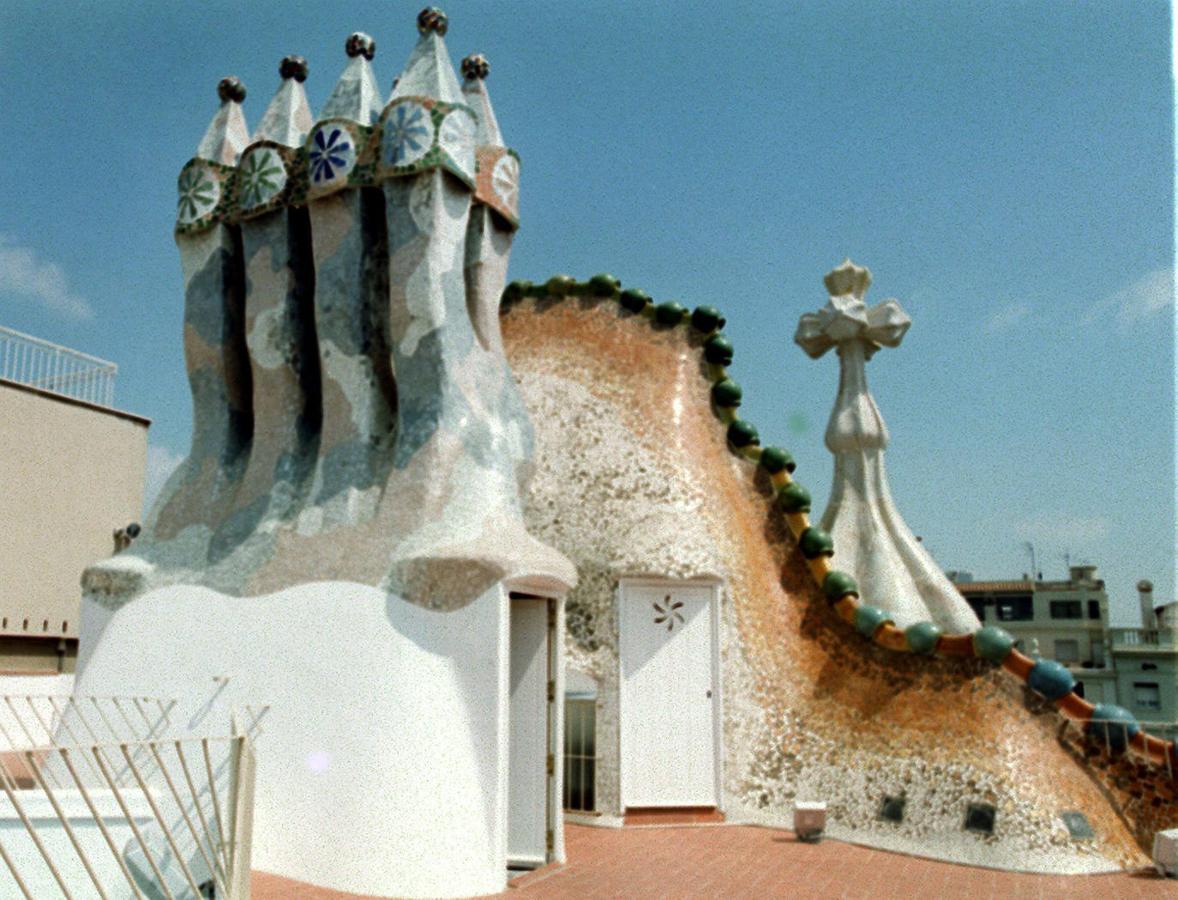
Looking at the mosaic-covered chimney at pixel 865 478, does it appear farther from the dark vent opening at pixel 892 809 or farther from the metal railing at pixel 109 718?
the metal railing at pixel 109 718

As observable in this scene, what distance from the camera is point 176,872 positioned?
6.38 m

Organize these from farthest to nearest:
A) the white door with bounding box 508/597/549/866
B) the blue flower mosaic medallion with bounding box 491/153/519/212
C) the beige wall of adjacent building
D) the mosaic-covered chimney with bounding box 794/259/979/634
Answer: the beige wall of adjacent building
the mosaic-covered chimney with bounding box 794/259/979/634
the blue flower mosaic medallion with bounding box 491/153/519/212
the white door with bounding box 508/597/549/866

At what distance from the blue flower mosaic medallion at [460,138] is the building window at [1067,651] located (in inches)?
1575

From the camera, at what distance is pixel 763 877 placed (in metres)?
7.00

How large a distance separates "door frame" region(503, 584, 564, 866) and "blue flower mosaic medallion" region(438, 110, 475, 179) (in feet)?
11.3

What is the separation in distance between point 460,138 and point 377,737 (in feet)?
15.1

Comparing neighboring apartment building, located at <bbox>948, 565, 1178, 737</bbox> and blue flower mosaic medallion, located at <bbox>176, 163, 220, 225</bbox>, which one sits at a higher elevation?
blue flower mosaic medallion, located at <bbox>176, 163, 220, 225</bbox>

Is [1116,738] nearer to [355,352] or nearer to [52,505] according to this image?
[355,352]

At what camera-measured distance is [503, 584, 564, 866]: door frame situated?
7.14 meters

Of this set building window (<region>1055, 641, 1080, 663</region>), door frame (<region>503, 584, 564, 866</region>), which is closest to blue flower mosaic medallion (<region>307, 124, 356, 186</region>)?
door frame (<region>503, 584, 564, 866</region>)

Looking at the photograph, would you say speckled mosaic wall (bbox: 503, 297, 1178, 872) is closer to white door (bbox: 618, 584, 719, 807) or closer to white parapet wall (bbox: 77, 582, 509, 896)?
white door (bbox: 618, 584, 719, 807)

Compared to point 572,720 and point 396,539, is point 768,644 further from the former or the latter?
point 396,539

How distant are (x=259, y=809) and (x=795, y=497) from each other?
225 inches

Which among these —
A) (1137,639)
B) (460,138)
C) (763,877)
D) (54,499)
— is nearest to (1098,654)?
(1137,639)
